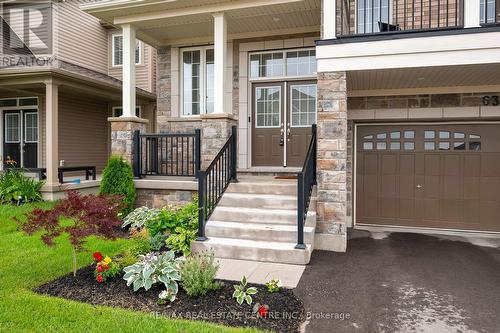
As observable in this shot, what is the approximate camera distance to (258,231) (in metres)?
5.12

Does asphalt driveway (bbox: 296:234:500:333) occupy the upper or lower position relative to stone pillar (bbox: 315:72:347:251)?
lower

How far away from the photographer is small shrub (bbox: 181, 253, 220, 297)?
3.61 m

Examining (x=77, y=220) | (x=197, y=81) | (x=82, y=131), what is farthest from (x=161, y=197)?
(x=82, y=131)

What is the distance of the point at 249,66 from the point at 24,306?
5.84 meters

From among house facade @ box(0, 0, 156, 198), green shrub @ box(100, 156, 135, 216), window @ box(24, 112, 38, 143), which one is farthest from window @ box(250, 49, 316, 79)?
window @ box(24, 112, 38, 143)

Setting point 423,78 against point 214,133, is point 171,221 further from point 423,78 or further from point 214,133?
point 423,78

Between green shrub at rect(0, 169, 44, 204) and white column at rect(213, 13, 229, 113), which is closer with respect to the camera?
white column at rect(213, 13, 229, 113)

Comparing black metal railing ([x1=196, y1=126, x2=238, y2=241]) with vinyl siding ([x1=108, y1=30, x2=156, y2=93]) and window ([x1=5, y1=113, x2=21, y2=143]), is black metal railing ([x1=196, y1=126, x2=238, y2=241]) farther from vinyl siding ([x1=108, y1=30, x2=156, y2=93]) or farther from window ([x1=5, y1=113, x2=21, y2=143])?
window ([x1=5, y1=113, x2=21, y2=143])

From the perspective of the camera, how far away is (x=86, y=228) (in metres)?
3.98

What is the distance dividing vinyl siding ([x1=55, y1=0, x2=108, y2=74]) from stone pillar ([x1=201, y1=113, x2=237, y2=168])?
713 centimetres

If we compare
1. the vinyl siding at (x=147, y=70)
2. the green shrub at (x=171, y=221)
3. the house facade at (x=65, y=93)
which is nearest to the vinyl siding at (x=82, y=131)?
the house facade at (x=65, y=93)

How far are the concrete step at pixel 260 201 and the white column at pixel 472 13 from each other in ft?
10.3

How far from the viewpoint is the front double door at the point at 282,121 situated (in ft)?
24.6

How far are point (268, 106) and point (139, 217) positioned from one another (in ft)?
11.1
